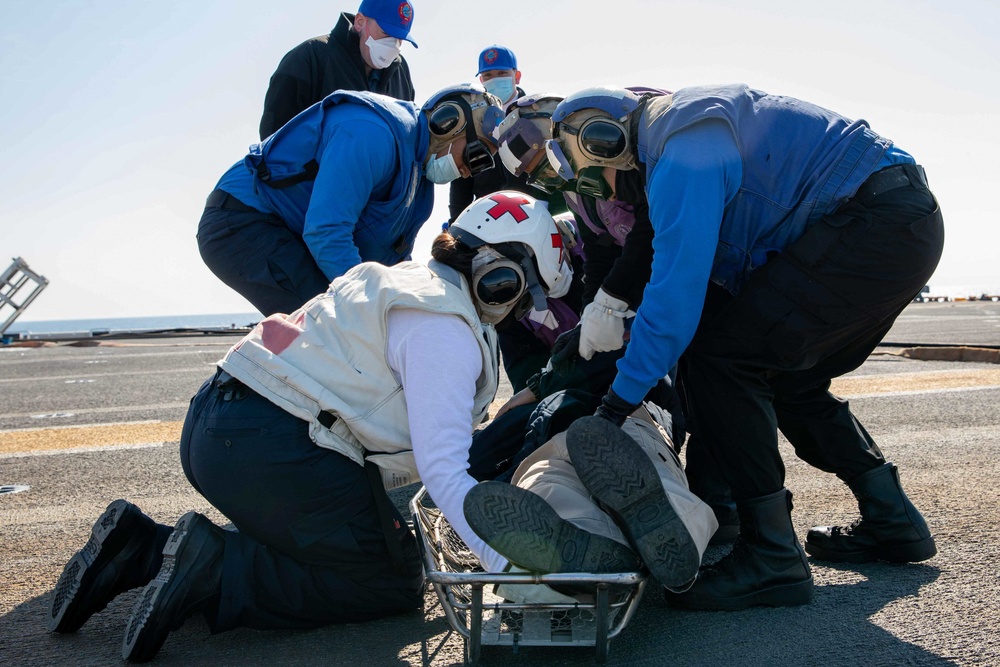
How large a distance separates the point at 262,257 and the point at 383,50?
66.2 inches

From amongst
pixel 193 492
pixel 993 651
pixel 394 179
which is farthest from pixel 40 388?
pixel 993 651

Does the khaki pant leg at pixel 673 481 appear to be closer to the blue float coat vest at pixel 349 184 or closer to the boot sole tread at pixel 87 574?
the boot sole tread at pixel 87 574

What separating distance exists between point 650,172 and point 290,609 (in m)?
1.83

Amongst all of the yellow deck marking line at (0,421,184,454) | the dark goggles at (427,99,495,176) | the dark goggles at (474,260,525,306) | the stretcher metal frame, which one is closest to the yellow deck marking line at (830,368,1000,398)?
the dark goggles at (427,99,495,176)

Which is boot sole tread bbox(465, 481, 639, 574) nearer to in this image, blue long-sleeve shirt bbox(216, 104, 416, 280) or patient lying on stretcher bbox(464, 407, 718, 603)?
patient lying on stretcher bbox(464, 407, 718, 603)

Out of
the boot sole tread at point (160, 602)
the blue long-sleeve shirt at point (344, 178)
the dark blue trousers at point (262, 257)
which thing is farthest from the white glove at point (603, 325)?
the boot sole tread at point (160, 602)

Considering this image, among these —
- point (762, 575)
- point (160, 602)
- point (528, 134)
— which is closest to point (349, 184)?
point (528, 134)

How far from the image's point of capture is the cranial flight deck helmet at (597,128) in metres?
3.02

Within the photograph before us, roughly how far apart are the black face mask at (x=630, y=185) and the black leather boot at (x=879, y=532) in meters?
1.38

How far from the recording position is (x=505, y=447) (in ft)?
11.2

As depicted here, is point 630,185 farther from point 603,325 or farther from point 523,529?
point 523,529

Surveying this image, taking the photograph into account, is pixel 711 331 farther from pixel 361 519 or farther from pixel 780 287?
pixel 361 519

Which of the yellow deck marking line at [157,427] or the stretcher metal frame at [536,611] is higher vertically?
the stretcher metal frame at [536,611]

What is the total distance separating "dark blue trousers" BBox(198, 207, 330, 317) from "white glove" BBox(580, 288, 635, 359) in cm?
144
